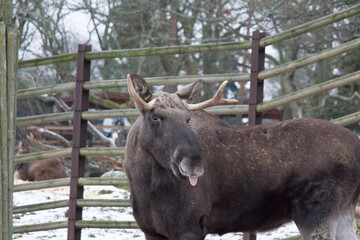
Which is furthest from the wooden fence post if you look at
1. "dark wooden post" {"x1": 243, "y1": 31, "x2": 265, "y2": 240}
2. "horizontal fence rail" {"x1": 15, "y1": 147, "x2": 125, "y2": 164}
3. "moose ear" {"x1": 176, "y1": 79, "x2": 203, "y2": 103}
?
"dark wooden post" {"x1": 243, "y1": 31, "x2": 265, "y2": 240}

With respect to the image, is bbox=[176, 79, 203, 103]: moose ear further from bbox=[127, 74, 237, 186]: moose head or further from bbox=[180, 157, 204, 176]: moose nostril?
bbox=[180, 157, 204, 176]: moose nostril

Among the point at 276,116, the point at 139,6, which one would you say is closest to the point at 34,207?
the point at 139,6

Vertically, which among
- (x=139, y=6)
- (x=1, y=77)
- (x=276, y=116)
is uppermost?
(x=139, y=6)

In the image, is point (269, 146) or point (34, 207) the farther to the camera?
point (34, 207)

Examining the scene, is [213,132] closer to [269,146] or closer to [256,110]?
[269,146]

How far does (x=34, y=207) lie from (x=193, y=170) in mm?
3511

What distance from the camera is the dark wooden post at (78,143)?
21.6ft

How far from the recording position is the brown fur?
466 inches

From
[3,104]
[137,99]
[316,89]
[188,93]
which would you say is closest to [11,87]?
[3,104]

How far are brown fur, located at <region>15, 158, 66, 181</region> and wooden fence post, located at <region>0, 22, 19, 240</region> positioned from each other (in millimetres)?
7364

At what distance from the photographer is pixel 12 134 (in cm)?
446

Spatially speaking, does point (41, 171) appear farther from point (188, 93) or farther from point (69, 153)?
point (188, 93)

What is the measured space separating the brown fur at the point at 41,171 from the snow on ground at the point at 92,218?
3.76 feet

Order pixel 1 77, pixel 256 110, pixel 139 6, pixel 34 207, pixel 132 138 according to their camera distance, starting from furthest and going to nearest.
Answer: pixel 139 6
pixel 34 207
pixel 256 110
pixel 132 138
pixel 1 77
